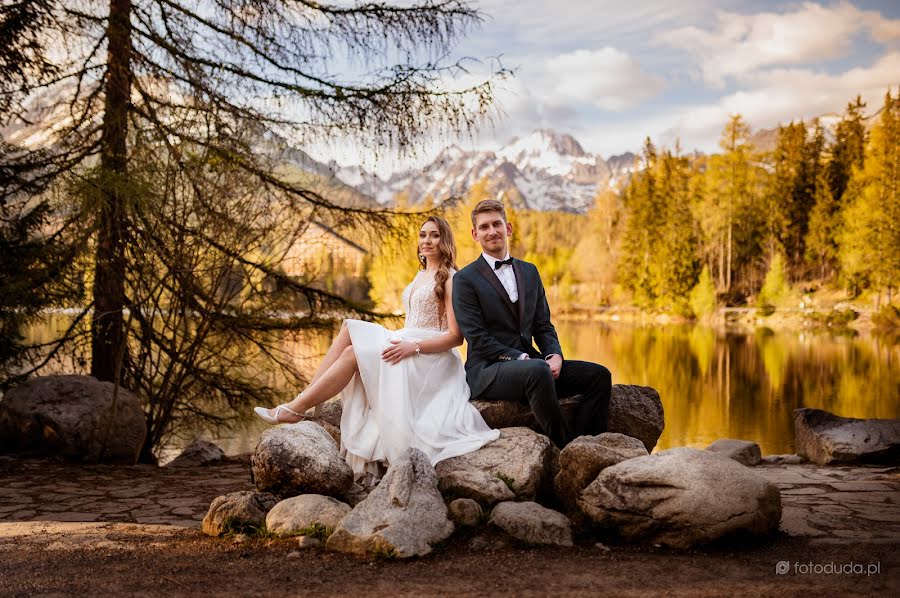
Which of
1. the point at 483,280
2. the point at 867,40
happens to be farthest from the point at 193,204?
the point at 867,40

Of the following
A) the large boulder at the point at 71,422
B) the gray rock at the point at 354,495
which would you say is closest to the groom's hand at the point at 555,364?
the gray rock at the point at 354,495

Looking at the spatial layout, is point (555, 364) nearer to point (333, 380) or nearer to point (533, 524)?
point (533, 524)

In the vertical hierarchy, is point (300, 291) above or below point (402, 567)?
above

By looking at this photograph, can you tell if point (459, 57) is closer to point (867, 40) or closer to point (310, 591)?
point (310, 591)

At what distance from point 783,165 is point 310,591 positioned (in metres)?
49.6

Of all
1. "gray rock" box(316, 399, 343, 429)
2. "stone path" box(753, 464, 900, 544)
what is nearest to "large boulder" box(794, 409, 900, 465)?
"stone path" box(753, 464, 900, 544)

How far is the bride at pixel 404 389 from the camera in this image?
4.67 m

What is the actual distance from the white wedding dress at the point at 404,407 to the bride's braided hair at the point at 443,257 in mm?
73

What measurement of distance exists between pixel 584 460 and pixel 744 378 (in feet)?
50.1

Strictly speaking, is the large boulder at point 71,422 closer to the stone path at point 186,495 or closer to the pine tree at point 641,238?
the stone path at point 186,495

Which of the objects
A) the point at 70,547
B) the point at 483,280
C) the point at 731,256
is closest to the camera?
Answer: the point at 70,547

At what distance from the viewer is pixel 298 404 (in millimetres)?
5008

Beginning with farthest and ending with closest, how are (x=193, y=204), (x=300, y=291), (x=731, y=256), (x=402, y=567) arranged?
(x=731, y=256), (x=300, y=291), (x=193, y=204), (x=402, y=567)

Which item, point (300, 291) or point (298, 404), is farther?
point (300, 291)
